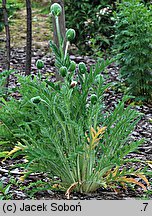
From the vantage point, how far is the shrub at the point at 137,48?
5.99 meters

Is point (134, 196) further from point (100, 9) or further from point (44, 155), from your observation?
point (100, 9)

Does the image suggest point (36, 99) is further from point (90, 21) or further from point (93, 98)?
point (90, 21)

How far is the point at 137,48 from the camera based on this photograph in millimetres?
6051

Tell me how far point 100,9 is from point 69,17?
487 mm

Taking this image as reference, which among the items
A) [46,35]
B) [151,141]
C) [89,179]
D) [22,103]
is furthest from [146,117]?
[46,35]

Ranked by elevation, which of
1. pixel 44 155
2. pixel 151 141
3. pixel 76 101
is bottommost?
pixel 151 141

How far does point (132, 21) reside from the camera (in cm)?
604

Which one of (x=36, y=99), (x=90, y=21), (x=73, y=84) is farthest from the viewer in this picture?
(x=90, y=21)

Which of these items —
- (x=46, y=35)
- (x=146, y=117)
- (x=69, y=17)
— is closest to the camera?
(x=146, y=117)

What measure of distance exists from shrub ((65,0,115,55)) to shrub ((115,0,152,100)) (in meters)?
1.72

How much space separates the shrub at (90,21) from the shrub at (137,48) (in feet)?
5.63

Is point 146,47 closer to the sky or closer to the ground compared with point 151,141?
closer to the sky

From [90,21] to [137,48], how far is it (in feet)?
6.90

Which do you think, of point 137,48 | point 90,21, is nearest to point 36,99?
point 137,48
